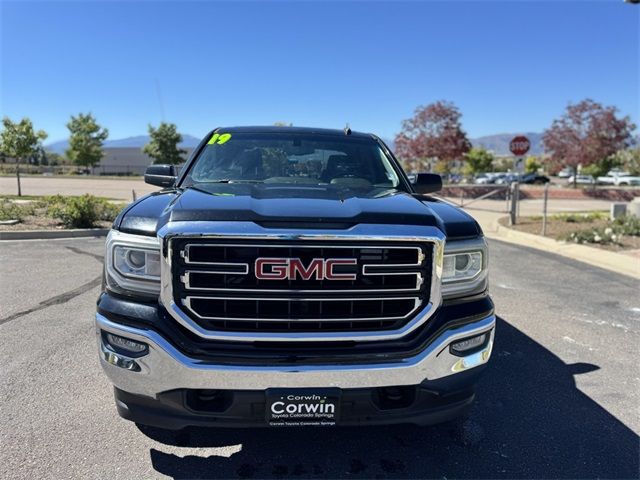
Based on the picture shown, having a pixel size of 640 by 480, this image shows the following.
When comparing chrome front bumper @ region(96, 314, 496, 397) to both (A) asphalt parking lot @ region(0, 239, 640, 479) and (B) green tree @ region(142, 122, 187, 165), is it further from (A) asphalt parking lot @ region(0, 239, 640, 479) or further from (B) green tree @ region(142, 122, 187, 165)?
(B) green tree @ region(142, 122, 187, 165)

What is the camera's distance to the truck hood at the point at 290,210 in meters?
2.46

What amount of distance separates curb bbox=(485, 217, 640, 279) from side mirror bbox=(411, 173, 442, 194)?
5816 millimetres

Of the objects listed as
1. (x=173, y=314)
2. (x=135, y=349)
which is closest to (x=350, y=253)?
(x=173, y=314)

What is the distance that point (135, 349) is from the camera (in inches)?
95.1

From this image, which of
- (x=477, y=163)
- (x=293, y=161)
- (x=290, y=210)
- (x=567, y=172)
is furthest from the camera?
(x=567, y=172)

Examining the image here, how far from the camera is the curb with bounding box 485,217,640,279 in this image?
29.2ft

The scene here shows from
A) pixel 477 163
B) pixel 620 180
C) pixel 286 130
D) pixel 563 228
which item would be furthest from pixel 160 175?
pixel 620 180

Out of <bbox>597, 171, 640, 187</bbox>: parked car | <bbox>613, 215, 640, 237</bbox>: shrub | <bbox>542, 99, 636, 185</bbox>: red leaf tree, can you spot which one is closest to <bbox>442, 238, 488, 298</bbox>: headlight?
<bbox>613, 215, 640, 237</bbox>: shrub

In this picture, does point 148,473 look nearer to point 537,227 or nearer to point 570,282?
point 570,282

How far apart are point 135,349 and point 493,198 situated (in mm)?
26257

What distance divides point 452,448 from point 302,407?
3.78 ft

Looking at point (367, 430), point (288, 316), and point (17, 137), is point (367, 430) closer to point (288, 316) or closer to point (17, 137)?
point (288, 316)

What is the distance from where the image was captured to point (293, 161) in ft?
13.2

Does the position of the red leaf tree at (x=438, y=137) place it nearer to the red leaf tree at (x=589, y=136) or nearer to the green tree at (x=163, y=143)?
the red leaf tree at (x=589, y=136)
